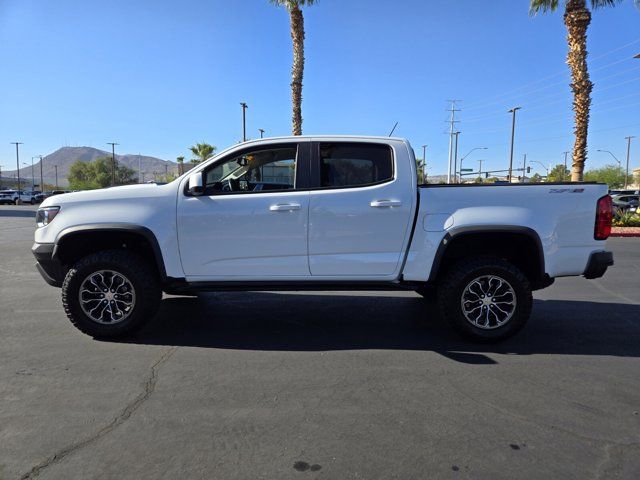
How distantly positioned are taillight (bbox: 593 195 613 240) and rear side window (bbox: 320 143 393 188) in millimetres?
2052

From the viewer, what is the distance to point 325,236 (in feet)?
14.6

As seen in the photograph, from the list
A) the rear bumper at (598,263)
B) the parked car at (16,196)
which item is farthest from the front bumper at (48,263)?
the parked car at (16,196)

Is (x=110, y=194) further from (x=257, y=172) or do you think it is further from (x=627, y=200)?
(x=627, y=200)

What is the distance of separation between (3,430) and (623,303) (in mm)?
7190

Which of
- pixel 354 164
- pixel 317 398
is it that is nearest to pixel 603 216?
pixel 354 164

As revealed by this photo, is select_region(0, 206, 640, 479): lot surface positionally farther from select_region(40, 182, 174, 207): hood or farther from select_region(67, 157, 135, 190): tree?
select_region(67, 157, 135, 190): tree

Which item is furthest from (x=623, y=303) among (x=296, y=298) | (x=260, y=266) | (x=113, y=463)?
(x=113, y=463)

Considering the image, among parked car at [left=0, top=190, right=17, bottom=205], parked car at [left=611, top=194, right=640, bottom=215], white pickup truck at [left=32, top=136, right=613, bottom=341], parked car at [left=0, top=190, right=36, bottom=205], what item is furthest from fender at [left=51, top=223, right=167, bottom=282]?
parked car at [left=0, top=190, right=17, bottom=205]

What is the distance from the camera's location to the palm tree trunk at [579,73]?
55.4 feet

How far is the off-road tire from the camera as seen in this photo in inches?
176

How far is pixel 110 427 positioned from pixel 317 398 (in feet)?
4.68

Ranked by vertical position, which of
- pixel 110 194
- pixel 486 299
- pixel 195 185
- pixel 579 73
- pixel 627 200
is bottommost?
pixel 486 299

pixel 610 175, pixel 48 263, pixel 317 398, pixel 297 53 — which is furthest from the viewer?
pixel 610 175

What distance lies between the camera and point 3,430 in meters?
2.89
